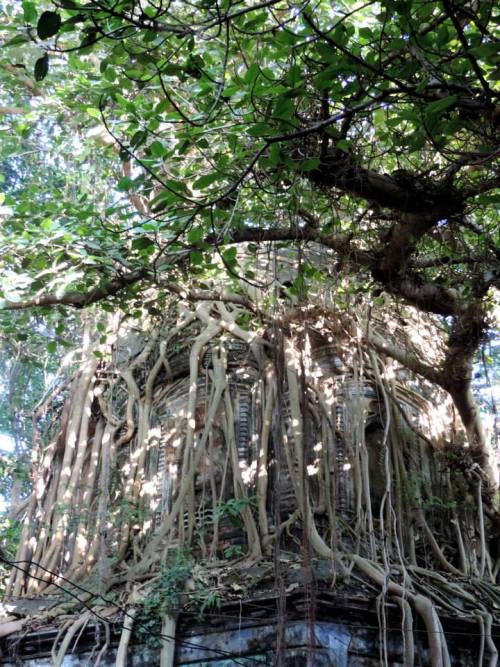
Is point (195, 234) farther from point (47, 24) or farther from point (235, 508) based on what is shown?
point (235, 508)

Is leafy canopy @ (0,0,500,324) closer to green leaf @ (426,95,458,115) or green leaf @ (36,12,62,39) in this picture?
green leaf @ (426,95,458,115)

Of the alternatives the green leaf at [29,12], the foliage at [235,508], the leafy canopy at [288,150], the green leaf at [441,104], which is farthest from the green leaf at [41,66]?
the foliage at [235,508]

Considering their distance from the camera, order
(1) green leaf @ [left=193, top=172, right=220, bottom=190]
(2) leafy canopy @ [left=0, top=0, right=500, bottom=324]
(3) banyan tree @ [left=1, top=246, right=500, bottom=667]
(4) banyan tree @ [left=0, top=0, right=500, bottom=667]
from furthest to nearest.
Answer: (3) banyan tree @ [left=1, top=246, right=500, bottom=667] → (4) banyan tree @ [left=0, top=0, right=500, bottom=667] → (1) green leaf @ [left=193, top=172, right=220, bottom=190] → (2) leafy canopy @ [left=0, top=0, right=500, bottom=324]

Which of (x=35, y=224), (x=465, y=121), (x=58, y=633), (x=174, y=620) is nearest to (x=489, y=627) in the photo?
(x=174, y=620)

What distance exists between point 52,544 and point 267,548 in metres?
1.91

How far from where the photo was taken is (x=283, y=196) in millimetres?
3793

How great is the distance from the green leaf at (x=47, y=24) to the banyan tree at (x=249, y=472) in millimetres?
2726

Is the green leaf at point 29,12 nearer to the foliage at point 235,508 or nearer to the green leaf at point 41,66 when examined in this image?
the green leaf at point 41,66

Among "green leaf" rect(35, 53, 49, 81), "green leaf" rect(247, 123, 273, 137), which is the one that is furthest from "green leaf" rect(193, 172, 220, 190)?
"green leaf" rect(35, 53, 49, 81)

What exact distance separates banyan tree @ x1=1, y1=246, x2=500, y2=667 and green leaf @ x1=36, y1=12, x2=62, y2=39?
2.73 meters

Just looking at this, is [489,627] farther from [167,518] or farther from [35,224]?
[35,224]

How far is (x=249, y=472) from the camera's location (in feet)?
19.8

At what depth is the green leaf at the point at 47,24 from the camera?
2053mm

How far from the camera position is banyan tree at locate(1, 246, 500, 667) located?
5.07m
